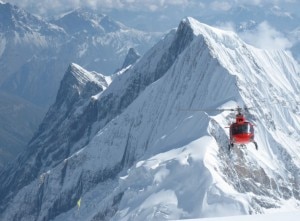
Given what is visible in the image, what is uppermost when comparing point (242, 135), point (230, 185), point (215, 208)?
point (230, 185)

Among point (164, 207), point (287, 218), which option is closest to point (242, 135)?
point (287, 218)

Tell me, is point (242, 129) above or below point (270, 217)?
above

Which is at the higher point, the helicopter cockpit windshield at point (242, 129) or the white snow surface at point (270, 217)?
the helicopter cockpit windshield at point (242, 129)

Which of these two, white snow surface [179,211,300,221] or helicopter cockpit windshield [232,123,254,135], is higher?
helicopter cockpit windshield [232,123,254,135]

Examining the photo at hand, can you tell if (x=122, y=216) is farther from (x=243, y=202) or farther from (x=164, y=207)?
(x=243, y=202)

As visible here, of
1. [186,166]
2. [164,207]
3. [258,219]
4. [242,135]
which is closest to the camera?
[258,219]

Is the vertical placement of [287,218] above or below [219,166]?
below

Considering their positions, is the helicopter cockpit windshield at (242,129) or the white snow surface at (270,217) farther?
the helicopter cockpit windshield at (242,129)

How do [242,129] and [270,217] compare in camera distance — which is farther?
[242,129]

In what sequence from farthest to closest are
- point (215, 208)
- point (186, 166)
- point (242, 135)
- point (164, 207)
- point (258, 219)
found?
1. point (186, 166)
2. point (164, 207)
3. point (215, 208)
4. point (242, 135)
5. point (258, 219)

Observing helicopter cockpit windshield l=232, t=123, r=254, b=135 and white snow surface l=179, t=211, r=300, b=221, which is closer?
white snow surface l=179, t=211, r=300, b=221

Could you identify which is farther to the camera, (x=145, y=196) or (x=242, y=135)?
(x=145, y=196)
